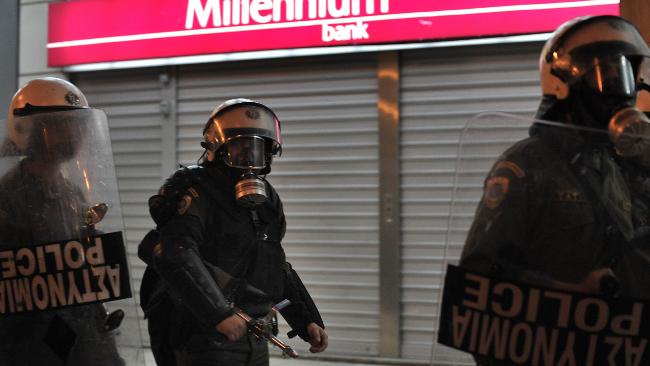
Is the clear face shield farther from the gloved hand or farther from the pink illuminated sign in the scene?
the pink illuminated sign

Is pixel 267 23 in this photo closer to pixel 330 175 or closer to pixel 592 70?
pixel 330 175

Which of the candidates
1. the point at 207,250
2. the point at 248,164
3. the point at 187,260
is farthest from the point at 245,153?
the point at 187,260

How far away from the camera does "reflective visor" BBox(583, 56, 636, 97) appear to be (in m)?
2.39

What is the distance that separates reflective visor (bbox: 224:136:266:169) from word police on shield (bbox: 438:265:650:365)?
1410 mm

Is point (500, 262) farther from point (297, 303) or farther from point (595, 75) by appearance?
point (297, 303)

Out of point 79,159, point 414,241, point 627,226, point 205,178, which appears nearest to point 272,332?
point 205,178

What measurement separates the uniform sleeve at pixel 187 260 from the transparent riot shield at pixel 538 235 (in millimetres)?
1137

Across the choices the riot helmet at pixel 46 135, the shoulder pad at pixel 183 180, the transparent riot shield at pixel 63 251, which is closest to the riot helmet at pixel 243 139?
the shoulder pad at pixel 183 180

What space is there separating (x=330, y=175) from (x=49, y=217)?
4332 mm

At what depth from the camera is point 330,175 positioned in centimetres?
750

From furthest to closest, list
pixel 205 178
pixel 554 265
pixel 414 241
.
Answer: pixel 414 241, pixel 205 178, pixel 554 265

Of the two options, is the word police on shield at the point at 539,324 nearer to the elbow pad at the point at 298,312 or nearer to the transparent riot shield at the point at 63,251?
the elbow pad at the point at 298,312

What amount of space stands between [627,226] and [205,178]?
182 cm

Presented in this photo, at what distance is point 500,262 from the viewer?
2.21m
